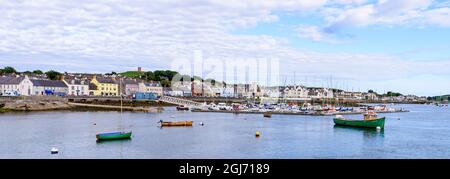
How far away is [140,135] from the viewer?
32.9m

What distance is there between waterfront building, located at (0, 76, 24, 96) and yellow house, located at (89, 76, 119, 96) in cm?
1411

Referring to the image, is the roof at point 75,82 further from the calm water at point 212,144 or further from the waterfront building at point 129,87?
the calm water at point 212,144

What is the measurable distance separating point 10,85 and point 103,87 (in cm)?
1755

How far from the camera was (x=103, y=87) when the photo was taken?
94.6 m

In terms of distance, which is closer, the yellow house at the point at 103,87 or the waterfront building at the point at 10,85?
the waterfront building at the point at 10,85

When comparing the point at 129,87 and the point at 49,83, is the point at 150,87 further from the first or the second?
the point at 49,83

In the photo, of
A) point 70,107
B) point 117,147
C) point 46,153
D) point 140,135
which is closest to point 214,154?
point 117,147

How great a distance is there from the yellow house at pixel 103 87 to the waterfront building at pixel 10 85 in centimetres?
1411

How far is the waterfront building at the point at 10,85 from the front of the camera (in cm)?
8181

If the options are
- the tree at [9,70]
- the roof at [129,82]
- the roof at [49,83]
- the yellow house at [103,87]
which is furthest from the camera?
the tree at [9,70]

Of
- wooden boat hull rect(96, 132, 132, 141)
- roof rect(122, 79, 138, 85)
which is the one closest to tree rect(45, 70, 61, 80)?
roof rect(122, 79, 138, 85)

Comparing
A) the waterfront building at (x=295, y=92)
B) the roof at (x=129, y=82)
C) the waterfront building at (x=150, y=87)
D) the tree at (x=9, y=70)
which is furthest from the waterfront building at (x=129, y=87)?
the waterfront building at (x=295, y=92)

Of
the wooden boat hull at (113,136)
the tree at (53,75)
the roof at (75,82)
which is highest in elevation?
the tree at (53,75)

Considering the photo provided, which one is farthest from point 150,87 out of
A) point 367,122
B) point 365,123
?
point 367,122
